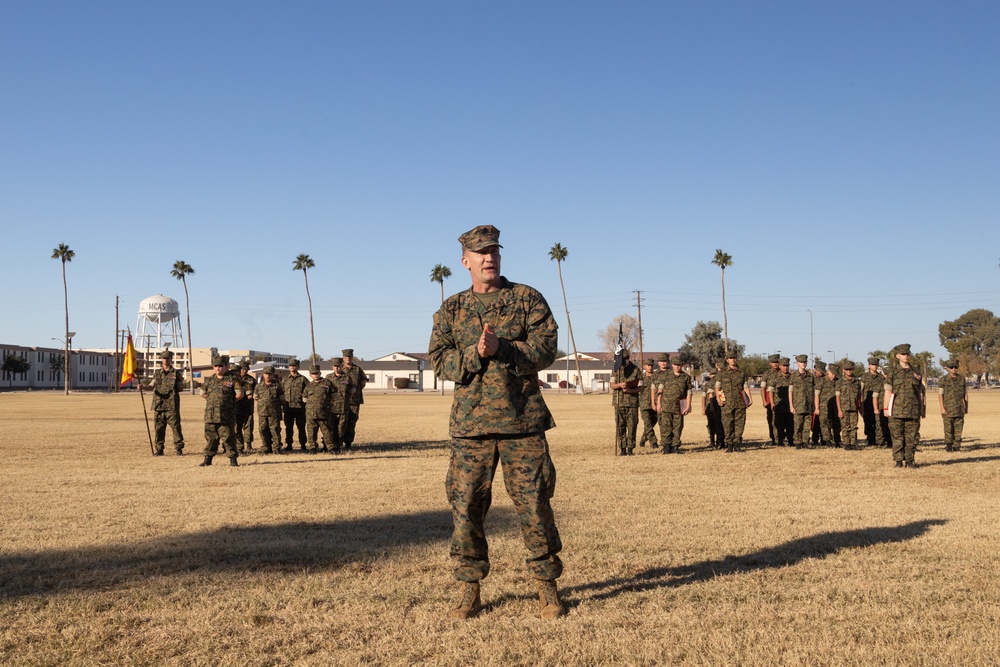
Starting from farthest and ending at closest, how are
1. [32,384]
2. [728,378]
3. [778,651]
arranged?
[32,384]
[728,378]
[778,651]

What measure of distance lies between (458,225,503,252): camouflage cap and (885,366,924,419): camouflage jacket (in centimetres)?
1074

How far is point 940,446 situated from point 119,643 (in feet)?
60.1

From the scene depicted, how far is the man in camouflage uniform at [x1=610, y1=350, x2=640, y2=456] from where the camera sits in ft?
59.3

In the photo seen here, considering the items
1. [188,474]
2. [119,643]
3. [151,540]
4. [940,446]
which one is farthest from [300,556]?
[940,446]

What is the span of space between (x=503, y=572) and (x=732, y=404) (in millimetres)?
12850

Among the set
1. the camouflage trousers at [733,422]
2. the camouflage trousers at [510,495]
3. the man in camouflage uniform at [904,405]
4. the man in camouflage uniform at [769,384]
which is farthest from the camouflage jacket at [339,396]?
the camouflage trousers at [510,495]

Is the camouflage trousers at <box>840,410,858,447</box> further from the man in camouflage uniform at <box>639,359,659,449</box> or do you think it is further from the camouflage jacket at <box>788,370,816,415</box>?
the man in camouflage uniform at <box>639,359,659,449</box>

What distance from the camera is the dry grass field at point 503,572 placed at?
15.9 ft

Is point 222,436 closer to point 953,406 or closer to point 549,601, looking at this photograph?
point 549,601

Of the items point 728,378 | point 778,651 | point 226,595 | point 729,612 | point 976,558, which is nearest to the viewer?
point 778,651

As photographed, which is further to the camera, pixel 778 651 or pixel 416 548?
pixel 416 548

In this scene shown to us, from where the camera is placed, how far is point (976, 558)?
7051 mm

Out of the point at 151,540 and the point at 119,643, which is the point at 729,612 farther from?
the point at 151,540

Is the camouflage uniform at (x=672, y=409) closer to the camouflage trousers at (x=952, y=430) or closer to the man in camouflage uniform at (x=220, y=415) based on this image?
the camouflage trousers at (x=952, y=430)
